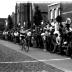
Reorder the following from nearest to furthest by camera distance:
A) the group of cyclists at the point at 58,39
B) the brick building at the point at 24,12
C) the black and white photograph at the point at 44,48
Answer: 1. the black and white photograph at the point at 44,48
2. the group of cyclists at the point at 58,39
3. the brick building at the point at 24,12

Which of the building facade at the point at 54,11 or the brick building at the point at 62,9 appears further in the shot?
the building facade at the point at 54,11

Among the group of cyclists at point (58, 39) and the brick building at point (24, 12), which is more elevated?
the brick building at point (24, 12)

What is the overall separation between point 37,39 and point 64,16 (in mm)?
9165

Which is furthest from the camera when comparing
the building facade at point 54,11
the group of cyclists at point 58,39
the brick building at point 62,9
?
the building facade at point 54,11

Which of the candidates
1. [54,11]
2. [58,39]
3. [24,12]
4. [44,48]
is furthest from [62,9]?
[24,12]

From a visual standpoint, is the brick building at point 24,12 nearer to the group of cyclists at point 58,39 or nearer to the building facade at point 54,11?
the building facade at point 54,11

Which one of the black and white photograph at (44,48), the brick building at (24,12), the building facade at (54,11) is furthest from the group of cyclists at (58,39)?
the brick building at (24,12)

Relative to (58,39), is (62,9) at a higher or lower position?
higher

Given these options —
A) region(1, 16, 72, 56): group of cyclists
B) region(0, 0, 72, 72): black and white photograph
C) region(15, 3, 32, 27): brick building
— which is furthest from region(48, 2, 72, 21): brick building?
region(15, 3, 32, 27): brick building

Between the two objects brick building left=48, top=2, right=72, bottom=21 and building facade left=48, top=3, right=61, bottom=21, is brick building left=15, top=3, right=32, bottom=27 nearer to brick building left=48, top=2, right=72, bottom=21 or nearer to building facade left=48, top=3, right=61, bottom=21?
building facade left=48, top=3, right=61, bottom=21

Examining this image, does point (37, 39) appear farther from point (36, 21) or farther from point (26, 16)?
point (26, 16)

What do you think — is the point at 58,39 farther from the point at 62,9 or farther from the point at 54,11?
the point at 54,11

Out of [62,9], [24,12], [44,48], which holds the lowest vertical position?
[44,48]

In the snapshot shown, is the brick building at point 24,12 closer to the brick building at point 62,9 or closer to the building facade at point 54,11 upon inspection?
the building facade at point 54,11
